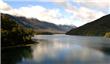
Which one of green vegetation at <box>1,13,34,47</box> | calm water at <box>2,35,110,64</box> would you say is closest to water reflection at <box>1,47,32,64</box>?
calm water at <box>2,35,110,64</box>

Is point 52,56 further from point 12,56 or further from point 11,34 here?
point 11,34

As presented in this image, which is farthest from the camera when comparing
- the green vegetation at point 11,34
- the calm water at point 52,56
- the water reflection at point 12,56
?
the green vegetation at point 11,34

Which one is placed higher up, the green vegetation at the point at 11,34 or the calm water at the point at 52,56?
the green vegetation at the point at 11,34

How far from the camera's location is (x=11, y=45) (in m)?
110

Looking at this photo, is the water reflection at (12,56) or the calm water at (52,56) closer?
the water reflection at (12,56)

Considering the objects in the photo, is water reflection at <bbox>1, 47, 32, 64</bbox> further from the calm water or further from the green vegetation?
the green vegetation

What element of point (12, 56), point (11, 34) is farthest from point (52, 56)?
point (11, 34)

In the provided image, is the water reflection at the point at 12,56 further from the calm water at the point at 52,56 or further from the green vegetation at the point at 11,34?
the green vegetation at the point at 11,34

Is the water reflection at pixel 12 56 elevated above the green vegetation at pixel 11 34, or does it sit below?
below

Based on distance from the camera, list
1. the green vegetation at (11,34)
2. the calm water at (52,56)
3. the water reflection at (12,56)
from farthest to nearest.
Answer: the green vegetation at (11,34)
the calm water at (52,56)
the water reflection at (12,56)

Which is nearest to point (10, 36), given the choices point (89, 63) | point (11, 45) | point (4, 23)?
point (11, 45)

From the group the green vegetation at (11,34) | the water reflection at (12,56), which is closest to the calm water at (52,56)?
the water reflection at (12,56)

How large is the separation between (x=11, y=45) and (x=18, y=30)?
13305 millimetres

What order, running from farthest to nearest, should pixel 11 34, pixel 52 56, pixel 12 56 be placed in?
pixel 11 34 → pixel 52 56 → pixel 12 56
